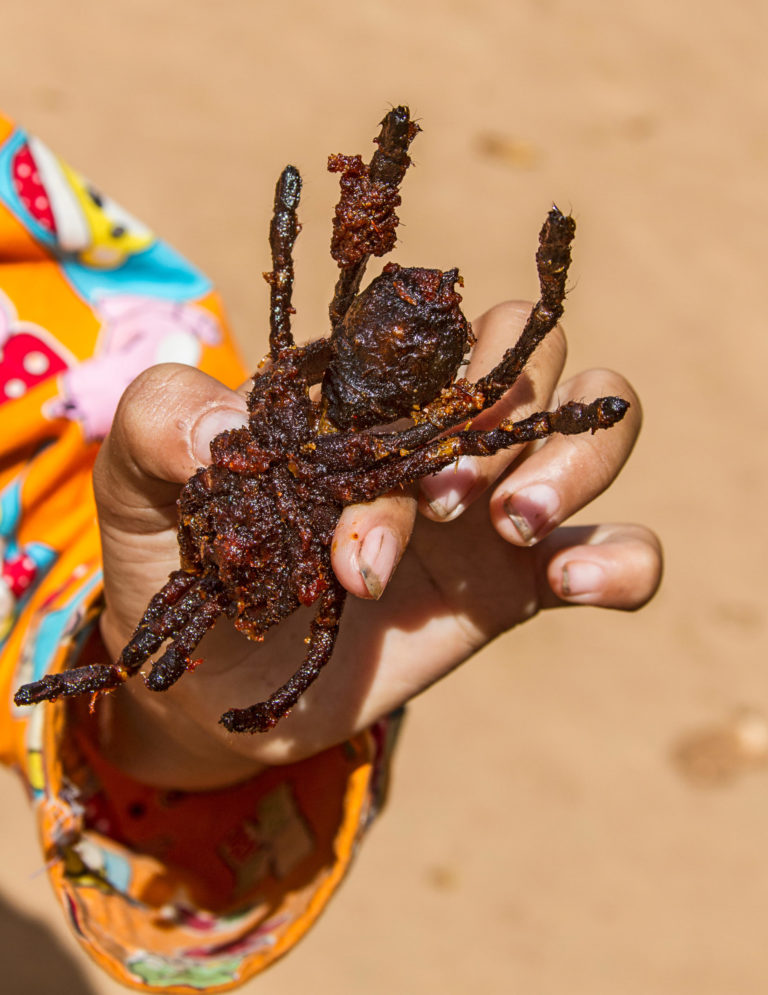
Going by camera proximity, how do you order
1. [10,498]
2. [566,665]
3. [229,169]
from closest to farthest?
1. [10,498]
2. [566,665]
3. [229,169]

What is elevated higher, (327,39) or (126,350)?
(327,39)

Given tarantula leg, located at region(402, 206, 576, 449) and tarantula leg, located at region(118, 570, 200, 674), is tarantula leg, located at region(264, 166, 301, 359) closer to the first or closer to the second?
tarantula leg, located at region(402, 206, 576, 449)

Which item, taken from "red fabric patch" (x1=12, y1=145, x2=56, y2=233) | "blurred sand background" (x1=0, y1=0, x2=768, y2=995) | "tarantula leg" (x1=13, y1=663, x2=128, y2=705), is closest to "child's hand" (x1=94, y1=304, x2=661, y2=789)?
"tarantula leg" (x1=13, y1=663, x2=128, y2=705)

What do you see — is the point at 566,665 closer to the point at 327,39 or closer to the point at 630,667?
the point at 630,667

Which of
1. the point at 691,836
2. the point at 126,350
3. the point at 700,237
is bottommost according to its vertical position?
the point at 691,836

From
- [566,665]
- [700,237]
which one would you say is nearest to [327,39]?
[700,237]

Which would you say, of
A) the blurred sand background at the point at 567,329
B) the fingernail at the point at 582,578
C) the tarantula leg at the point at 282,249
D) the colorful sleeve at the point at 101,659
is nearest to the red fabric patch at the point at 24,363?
the colorful sleeve at the point at 101,659

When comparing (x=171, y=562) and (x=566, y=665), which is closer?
(x=171, y=562)

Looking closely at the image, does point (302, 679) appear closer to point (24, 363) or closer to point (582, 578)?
point (582, 578)
